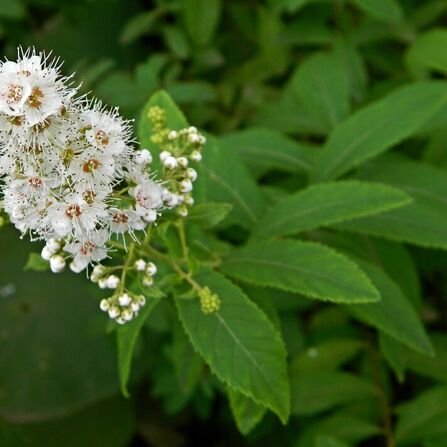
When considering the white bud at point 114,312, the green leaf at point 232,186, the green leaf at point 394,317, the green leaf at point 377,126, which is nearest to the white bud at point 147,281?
the white bud at point 114,312

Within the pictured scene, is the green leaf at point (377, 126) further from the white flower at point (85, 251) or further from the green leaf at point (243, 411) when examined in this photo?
the white flower at point (85, 251)

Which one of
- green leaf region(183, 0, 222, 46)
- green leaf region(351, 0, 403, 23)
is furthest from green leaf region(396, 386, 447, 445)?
green leaf region(183, 0, 222, 46)

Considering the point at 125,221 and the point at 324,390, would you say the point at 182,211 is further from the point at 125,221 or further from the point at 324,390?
the point at 324,390

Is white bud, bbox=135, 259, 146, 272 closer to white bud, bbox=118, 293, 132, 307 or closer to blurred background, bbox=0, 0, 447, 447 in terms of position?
white bud, bbox=118, 293, 132, 307

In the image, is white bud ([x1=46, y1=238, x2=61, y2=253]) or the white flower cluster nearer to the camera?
the white flower cluster

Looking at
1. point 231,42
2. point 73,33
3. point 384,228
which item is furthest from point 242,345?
point 73,33

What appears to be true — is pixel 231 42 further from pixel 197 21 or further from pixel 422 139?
pixel 422 139
